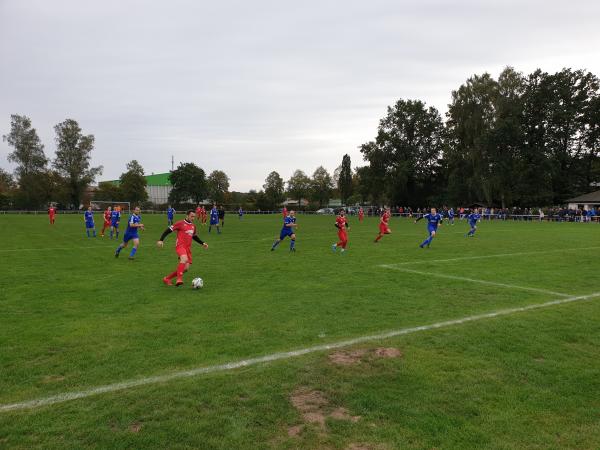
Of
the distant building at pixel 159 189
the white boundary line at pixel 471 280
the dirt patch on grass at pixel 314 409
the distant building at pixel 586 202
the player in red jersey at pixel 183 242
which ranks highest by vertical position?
the distant building at pixel 159 189

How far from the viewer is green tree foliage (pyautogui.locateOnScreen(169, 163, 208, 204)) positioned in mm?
99875

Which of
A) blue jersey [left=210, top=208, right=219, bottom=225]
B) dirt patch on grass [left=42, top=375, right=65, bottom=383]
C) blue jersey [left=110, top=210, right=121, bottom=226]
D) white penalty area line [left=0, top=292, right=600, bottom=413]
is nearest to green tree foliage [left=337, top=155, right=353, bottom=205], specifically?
blue jersey [left=210, top=208, right=219, bottom=225]

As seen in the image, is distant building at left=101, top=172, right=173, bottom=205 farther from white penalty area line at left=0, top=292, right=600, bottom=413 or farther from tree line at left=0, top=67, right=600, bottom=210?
white penalty area line at left=0, top=292, right=600, bottom=413

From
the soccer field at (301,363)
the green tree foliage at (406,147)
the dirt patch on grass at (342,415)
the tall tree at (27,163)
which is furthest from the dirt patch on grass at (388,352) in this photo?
the tall tree at (27,163)

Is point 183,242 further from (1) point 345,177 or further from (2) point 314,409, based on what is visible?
(1) point 345,177

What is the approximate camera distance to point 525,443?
12.3 ft

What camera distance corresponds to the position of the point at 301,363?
555cm

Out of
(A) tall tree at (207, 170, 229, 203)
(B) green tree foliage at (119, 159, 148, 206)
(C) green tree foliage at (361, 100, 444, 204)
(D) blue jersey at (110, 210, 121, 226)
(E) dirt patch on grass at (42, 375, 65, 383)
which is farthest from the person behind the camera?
(A) tall tree at (207, 170, 229, 203)

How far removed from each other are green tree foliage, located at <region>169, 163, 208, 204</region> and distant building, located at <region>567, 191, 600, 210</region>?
71.9m

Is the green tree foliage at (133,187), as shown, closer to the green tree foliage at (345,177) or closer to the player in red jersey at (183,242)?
the green tree foliage at (345,177)

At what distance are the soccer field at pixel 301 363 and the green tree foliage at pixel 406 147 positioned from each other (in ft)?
217

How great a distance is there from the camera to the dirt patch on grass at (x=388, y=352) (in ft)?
19.1

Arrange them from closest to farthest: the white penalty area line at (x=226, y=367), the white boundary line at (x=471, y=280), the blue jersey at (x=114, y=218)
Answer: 1. the white penalty area line at (x=226, y=367)
2. the white boundary line at (x=471, y=280)
3. the blue jersey at (x=114, y=218)

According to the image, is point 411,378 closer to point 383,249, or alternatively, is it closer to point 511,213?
point 383,249
